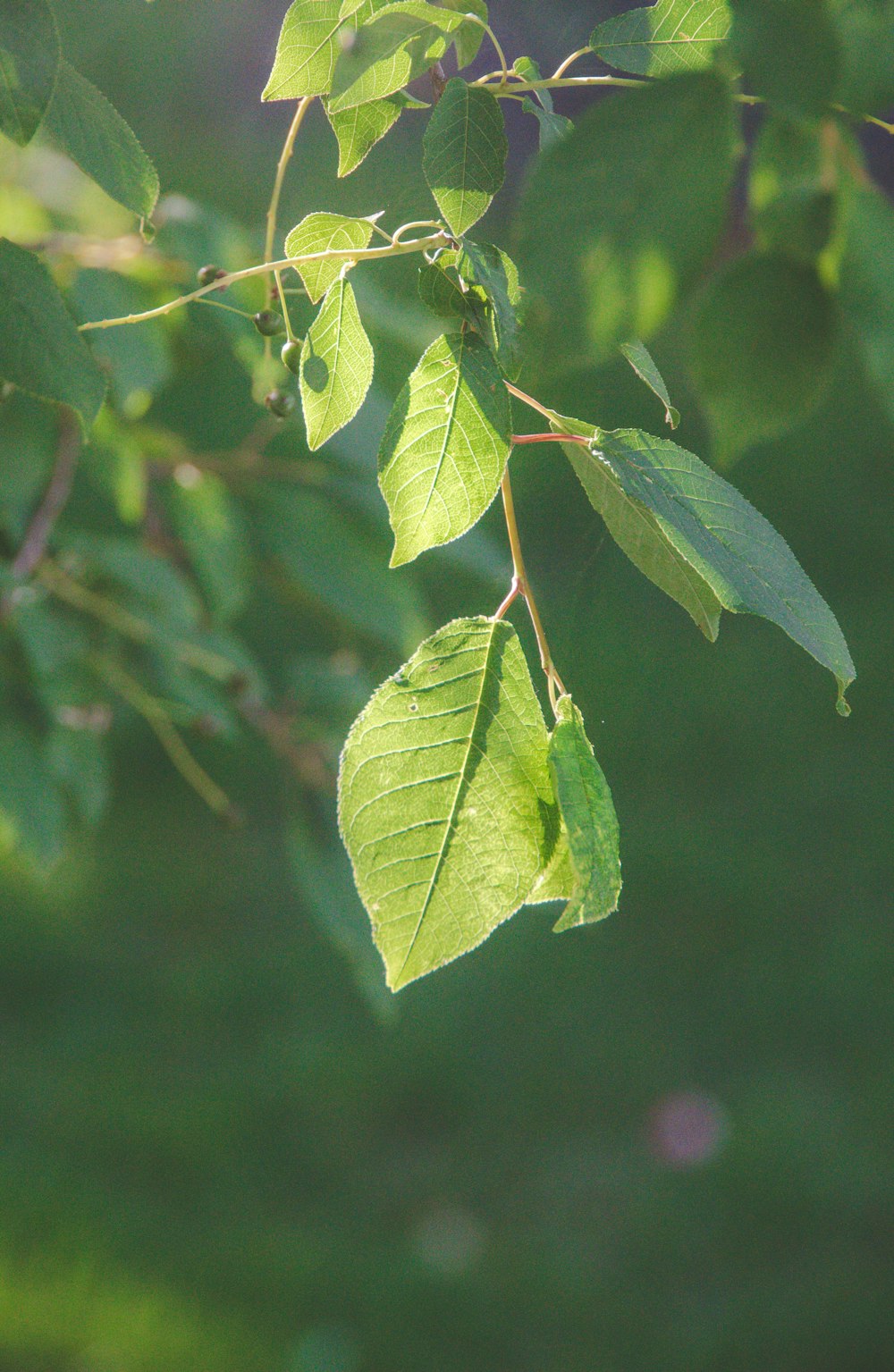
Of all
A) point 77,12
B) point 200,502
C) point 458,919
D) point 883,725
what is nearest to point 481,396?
point 458,919

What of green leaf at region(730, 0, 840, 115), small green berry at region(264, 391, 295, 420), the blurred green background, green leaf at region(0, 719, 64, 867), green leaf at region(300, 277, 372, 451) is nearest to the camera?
green leaf at region(730, 0, 840, 115)

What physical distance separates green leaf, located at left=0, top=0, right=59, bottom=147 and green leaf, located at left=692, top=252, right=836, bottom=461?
0.30 meters

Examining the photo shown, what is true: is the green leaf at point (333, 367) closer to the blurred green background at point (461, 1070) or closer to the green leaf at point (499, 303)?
the green leaf at point (499, 303)

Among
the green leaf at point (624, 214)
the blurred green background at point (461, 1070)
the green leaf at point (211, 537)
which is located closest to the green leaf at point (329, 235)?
the green leaf at point (624, 214)

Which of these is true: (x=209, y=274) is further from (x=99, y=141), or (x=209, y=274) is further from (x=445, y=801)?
(x=445, y=801)

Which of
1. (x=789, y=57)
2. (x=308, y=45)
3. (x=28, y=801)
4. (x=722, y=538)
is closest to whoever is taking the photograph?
(x=789, y=57)

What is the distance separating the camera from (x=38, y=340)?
1.85 ft

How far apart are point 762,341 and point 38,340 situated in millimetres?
329

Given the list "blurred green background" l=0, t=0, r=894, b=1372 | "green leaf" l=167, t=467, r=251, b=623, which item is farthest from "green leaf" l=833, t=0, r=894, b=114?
"green leaf" l=167, t=467, r=251, b=623

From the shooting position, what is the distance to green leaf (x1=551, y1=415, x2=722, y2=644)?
1.64 feet

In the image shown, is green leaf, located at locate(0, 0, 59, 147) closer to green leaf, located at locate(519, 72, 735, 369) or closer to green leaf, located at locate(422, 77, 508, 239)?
green leaf, located at locate(422, 77, 508, 239)

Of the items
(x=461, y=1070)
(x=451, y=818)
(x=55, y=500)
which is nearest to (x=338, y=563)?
(x=55, y=500)

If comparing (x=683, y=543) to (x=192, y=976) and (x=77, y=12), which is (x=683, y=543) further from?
(x=192, y=976)

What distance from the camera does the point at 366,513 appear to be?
4.71ft
